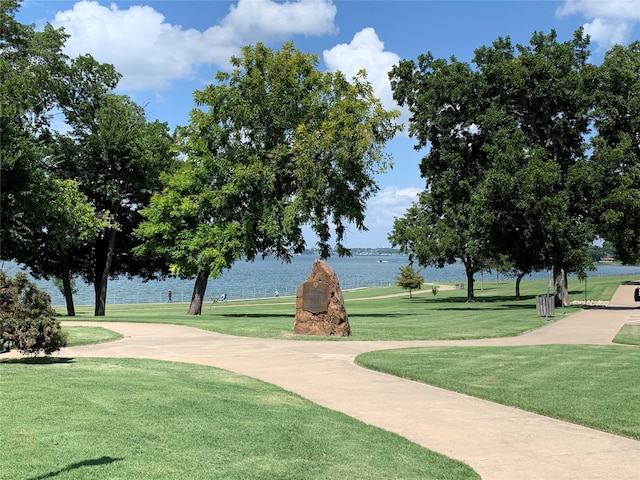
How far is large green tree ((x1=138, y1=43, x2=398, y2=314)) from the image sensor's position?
89.1 ft

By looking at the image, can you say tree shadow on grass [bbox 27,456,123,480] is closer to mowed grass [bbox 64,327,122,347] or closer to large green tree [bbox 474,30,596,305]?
mowed grass [bbox 64,327,122,347]

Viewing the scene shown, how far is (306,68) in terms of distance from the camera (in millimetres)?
29234

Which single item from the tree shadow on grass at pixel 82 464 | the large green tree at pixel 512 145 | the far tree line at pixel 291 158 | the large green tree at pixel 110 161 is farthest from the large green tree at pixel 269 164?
the tree shadow on grass at pixel 82 464

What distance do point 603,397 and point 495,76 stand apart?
28.5m

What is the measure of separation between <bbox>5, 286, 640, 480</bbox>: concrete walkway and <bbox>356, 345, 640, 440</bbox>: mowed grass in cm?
40

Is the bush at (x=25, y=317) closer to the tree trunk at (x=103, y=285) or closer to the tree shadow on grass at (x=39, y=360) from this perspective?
the tree shadow on grass at (x=39, y=360)

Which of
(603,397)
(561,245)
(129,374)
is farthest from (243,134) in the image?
(603,397)

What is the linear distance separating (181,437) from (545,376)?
8044 mm

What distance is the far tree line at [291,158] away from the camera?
27.9m

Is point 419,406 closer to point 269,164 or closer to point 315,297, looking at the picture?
point 315,297

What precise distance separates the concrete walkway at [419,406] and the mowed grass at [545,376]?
40 cm

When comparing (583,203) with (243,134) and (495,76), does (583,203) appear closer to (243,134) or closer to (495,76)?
(495,76)

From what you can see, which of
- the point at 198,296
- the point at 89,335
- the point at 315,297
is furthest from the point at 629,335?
the point at 198,296

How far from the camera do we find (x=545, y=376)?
12.1 metres
